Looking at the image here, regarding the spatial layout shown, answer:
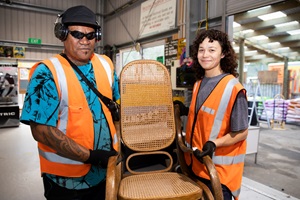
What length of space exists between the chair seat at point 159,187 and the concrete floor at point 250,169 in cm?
140

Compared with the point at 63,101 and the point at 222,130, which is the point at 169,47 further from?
the point at 63,101

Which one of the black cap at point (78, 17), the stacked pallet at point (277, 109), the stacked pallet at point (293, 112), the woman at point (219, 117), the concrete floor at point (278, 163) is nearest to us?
the black cap at point (78, 17)

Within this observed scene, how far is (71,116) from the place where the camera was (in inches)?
40.7

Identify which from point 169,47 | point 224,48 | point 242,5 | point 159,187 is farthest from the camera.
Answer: point 169,47

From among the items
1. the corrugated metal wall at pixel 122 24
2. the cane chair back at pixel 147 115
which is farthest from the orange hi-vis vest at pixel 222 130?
the corrugated metal wall at pixel 122 24

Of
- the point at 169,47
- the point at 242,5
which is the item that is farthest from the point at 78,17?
the point at 169,47

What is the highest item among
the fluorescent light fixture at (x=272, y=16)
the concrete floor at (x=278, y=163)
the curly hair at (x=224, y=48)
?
the fluorescent light fixture at (x=272, y=16)

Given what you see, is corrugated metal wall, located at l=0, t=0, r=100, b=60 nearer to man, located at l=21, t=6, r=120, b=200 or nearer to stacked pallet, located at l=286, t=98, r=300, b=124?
man, located at l=21, t=6, r=120, b=200

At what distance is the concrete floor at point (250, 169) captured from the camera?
2.46 m

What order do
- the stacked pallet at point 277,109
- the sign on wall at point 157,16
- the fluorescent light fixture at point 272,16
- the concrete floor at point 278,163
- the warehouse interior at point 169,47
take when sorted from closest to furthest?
the concrete floor at point 278,163, the warehouse interior at point 169,47, the sign on wall at point 157,16, the fluorescent light fixture at point 272,16, the stacked pallet at point 277,109

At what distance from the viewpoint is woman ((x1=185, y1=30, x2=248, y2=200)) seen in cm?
118

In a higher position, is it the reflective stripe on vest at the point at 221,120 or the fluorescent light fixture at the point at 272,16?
the fluorescent light fixture at the point at 272,16

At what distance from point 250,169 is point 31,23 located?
7.25 metres

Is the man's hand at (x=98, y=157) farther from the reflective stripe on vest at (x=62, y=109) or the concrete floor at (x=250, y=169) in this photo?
the concrete floor at (x=250, y=169)
